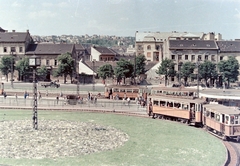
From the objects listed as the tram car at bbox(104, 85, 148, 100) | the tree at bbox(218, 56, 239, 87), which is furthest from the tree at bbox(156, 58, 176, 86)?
the tram car at bbox(104, 85, 148, 100)

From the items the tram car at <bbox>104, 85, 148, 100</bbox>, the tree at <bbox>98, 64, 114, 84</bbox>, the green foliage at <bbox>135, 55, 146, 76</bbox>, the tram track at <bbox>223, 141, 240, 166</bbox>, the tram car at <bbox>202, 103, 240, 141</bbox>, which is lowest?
the tram track at <bbox>223, 141, 240, 166</bbox>

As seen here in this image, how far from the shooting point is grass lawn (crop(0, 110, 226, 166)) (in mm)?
21766

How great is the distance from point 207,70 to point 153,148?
168ft

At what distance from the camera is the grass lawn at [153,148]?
2177 centimetres

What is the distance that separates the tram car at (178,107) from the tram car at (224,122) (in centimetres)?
254

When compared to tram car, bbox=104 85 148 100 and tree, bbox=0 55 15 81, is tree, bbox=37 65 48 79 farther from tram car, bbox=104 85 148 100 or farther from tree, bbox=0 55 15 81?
tram car, bbox=104 85 148 100

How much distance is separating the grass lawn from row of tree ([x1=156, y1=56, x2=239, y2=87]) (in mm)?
38801

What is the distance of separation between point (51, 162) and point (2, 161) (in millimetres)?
2889

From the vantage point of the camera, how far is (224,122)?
28.3 m

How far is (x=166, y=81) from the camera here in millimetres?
77000

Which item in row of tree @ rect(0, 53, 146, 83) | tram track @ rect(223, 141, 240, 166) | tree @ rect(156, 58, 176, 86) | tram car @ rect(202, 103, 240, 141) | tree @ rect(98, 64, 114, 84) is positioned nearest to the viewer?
tram track @ rect(223, 141, 240, 166)

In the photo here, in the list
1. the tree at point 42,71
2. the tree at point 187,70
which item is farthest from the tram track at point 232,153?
the tree at point 42,71

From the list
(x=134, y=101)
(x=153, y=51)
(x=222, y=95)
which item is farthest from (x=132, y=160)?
(x=153, y=51)

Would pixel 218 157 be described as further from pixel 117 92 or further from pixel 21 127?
A: pixel 117 92
